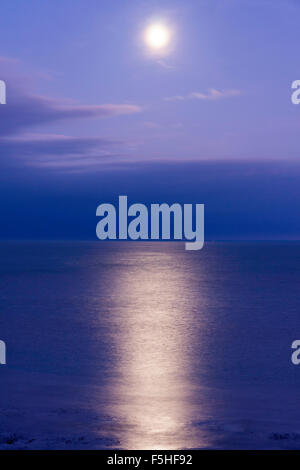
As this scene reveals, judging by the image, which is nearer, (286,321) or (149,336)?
(149,336)

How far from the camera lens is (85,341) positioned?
30.4 m

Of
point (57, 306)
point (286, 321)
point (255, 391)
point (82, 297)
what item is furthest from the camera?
point (82, 297)

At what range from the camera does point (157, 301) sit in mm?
52250

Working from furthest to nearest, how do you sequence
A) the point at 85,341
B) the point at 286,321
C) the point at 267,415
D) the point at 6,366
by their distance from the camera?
the point at 286,321, the point at 85,341, the point at 6,366, the point at 267,415

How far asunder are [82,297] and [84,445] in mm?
44511

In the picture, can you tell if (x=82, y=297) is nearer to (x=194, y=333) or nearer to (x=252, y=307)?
(x=252, y=307)

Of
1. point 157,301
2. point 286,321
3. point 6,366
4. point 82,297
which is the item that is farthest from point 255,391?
point 82,297

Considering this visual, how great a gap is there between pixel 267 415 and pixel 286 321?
2481 cm

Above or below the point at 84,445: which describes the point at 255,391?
above

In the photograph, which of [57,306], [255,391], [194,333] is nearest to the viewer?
[255,391]

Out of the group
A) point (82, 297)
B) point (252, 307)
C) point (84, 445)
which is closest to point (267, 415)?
point (84, 445)
